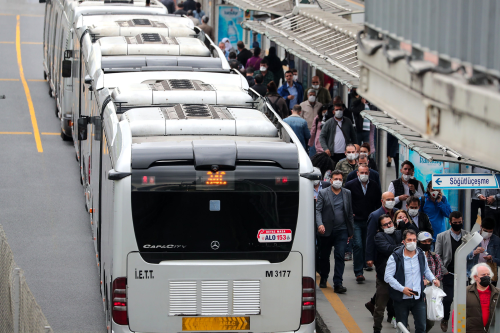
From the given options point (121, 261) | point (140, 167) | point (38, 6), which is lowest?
point (38, 6)

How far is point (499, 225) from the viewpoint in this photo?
1416cm

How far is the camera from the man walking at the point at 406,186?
14109 millimetres

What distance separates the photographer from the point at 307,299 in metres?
9.61

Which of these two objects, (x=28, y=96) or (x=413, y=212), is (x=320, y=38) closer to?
(x=413, y=212)

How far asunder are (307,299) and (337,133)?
8.12 m

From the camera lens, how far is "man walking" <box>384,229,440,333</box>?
11.1 metres

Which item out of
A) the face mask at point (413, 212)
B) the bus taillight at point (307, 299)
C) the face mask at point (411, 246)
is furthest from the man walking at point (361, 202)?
the bus taillight at point (307, 299)

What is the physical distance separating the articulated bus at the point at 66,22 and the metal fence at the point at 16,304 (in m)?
9.32

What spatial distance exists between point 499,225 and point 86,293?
242 inches

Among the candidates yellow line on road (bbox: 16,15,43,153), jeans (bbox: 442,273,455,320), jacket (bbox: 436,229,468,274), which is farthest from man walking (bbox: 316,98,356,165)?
yellow line on road (bbox: 16,15,43,153)

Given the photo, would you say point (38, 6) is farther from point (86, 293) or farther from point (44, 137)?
point (86, 293)

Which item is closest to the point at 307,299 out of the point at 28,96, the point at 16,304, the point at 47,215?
the point at 16,304

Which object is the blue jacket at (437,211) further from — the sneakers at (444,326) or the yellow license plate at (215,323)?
the yellow license plate at (215,323)

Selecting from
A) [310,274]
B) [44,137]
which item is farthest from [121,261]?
[44,137]
